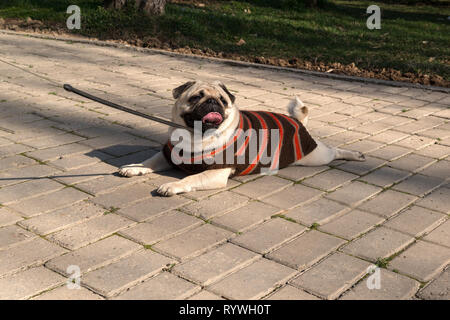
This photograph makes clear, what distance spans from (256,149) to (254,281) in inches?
68.7

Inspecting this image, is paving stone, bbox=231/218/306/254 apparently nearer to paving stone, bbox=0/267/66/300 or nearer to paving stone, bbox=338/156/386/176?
paving stone, bbox=0/267/66/300

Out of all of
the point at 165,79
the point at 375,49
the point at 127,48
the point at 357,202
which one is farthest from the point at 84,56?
the point at 357,202

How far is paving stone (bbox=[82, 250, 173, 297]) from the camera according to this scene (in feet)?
10.7

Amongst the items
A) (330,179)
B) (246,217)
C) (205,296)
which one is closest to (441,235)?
(330,179)

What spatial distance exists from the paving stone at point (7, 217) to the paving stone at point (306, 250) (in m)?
1.89

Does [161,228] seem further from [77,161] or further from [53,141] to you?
[53,141]

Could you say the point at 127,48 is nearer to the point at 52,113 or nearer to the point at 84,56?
the point at 84,56

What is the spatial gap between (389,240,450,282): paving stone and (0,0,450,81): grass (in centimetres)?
658

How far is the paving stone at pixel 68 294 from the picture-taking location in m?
3.13

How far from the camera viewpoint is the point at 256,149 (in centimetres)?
492

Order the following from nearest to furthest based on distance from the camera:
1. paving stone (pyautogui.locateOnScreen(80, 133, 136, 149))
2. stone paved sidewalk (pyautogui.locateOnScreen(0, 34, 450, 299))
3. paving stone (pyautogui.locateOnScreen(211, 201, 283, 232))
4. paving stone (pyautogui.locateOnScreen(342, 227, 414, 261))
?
1. stone paved sidewalk (pyautogui.locateOnScreen(0, 34, 450, 299))
2. paving stone (pyautogui.locateOnScreen(342, 227, 414, 261))
3. paving stone (pyautogui.locateOnScreen(211, 201, 283, 232))
4. paving stone (pyautogui.locateOnScreen(80, 133, 136, 149))

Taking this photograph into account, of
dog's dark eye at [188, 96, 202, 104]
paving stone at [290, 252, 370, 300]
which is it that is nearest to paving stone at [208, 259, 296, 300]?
paving stone at [290, 252, 370, 300]

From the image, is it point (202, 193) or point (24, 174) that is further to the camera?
point (24, 174)

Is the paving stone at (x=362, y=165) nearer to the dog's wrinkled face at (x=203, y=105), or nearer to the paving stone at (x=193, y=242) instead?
the dog's wrinkled face at (x=203, y=105)
